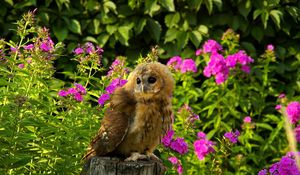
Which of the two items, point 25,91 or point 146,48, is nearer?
point 25,91

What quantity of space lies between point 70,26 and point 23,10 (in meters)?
0.58

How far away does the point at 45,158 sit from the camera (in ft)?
14.1

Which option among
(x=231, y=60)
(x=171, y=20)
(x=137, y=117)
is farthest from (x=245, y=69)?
(x=137, y=117)

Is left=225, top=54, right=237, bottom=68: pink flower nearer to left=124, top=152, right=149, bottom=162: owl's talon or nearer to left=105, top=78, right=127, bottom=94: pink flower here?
left=105, top=78, right=127, bottom=94: pink flower

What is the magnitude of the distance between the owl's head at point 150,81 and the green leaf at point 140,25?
12.5 ft

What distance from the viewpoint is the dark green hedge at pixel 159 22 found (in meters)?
7.33

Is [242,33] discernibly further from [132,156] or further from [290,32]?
[132,156]

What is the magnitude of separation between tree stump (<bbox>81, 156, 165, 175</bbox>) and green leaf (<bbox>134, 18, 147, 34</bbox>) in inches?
167

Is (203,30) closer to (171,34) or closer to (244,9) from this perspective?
(171,34)

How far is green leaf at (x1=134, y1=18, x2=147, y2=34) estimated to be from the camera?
737 centimetres

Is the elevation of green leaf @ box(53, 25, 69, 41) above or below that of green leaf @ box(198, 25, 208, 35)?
below

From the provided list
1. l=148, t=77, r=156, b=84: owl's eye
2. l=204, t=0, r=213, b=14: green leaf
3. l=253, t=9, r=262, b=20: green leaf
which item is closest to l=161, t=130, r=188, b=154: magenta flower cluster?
l=148, t=77, r=156, b=84: owl's eye

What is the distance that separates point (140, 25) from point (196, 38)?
2.23ft

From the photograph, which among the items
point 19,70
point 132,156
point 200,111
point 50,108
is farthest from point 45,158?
point 200,111
